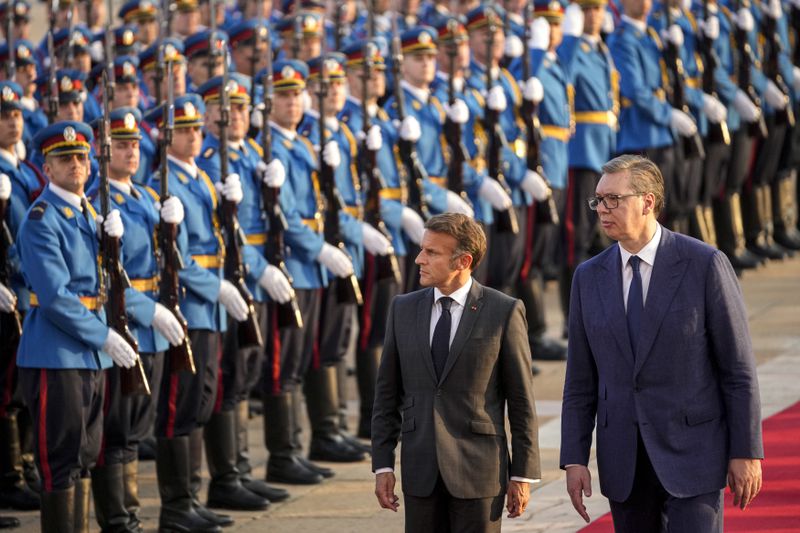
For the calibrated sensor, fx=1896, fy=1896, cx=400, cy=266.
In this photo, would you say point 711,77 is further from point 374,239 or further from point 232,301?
point 232,301

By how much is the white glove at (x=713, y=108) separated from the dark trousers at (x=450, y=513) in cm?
740

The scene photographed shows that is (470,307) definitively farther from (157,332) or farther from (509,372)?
(157,332)

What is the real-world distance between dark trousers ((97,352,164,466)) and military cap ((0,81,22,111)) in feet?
4.40

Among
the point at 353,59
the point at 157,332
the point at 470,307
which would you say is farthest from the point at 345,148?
the point at 470,307

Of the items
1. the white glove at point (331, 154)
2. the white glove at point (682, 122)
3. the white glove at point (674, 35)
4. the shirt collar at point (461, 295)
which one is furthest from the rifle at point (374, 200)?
the shirt collar at point (461, 295)

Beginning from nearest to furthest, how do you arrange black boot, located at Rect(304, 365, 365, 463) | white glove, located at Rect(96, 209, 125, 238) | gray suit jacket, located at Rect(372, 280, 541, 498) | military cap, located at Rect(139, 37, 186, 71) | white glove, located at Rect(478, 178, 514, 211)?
gray suit jacket, located at Rect(372, 280, 541, 498) < white glove, located at Rect(96, 209, 125, 238) < black boot, located at Rect(304, 365, 365, 463) < military cap, located at Rect(139, 37, 186, 71) < white glove, located at Rect(478, 178, 514, 211)

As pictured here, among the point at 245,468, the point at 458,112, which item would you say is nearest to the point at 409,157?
the point at 458,112

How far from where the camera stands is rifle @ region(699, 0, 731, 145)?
40.9 feet

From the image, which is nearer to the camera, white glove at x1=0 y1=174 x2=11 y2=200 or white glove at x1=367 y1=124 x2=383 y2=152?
white glove at x1=0 y1=174 x2=11 y2=200

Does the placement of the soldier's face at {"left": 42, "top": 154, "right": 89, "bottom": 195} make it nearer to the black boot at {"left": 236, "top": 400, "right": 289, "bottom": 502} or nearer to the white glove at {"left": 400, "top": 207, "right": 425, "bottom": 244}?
the black boot at {"left": 236, "top": 400, "right": 289, "bottom": 502}

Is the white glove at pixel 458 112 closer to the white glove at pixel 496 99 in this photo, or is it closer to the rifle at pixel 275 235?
the white glove at pixel 496 99

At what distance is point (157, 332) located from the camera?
23.8 feet

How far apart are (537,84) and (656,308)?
18.3 ft

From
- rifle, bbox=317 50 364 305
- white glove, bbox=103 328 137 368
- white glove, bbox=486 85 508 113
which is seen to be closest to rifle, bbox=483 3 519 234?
white glove, bbox=486 85 508 113
